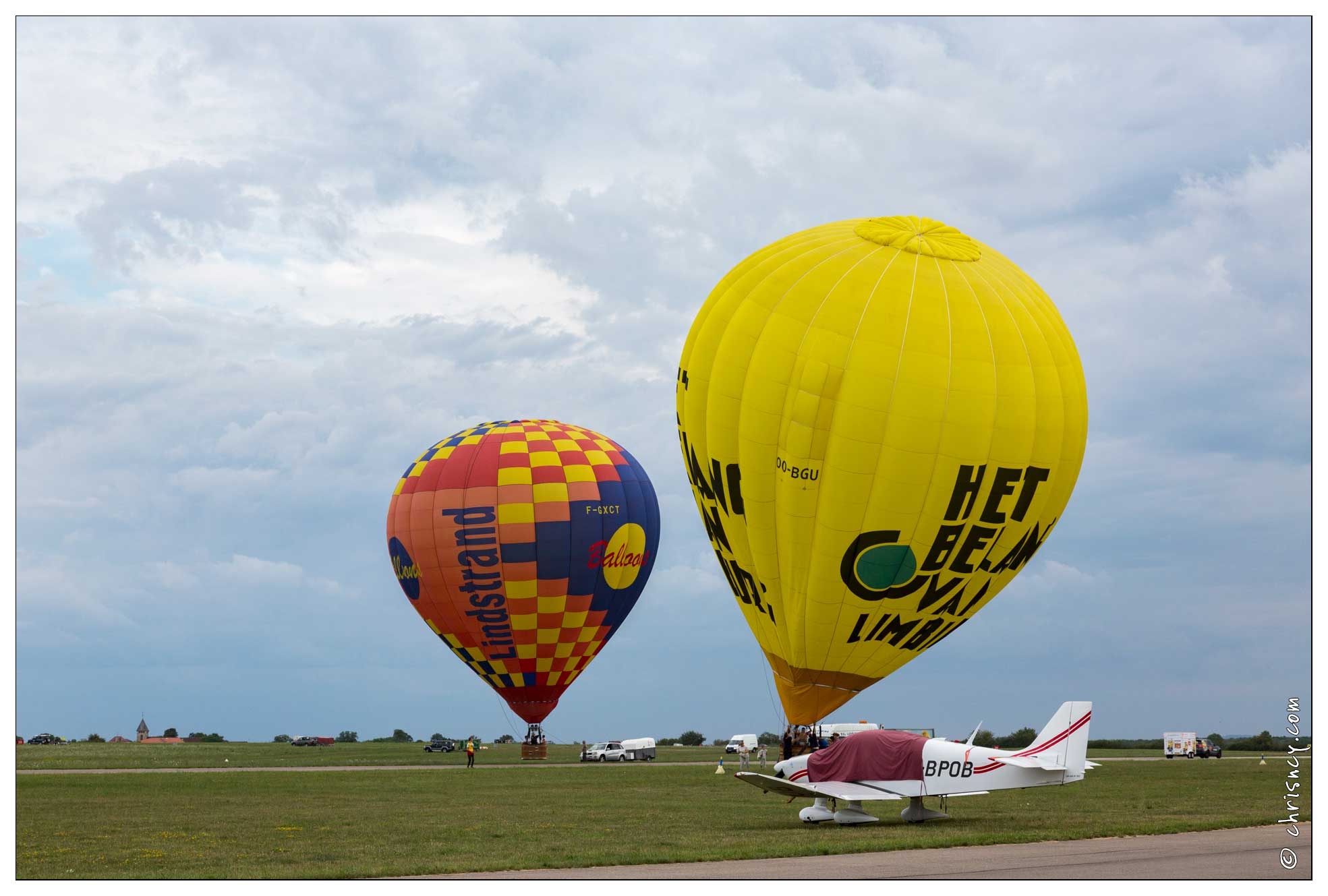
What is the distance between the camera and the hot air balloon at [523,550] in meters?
51.1

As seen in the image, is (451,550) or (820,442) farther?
(451,550)

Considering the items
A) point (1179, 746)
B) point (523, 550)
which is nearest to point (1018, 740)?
point (1179, 746)

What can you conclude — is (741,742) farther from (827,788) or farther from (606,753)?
(827,788)

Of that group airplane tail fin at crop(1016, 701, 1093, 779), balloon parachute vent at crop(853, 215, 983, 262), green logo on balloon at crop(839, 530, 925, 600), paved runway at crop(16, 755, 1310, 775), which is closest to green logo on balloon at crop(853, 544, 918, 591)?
green logo on balloon at crop(839, 530, 925, 600)

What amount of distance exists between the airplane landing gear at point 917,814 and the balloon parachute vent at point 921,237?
12.1 m

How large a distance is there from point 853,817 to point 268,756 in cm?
5137

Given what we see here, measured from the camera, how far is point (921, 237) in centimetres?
3138

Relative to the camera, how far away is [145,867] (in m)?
20.4

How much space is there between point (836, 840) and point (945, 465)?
8799 mm

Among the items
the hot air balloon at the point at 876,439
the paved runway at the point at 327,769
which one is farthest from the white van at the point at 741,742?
the hot air balloon at the point at 876,439

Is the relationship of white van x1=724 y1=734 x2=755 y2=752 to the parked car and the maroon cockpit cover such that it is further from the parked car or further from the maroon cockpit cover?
the maroon cockpit cover

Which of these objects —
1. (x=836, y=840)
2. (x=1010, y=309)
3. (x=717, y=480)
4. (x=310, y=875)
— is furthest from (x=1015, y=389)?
(x=310, y=875)

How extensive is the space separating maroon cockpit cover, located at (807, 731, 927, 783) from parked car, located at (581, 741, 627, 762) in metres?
34.6

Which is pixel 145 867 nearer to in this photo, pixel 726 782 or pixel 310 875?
pixel 310 875
